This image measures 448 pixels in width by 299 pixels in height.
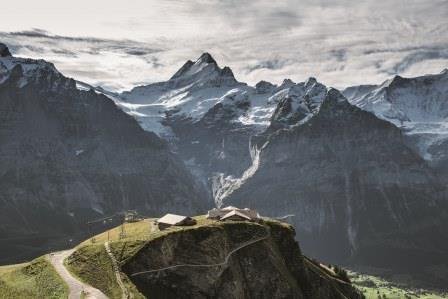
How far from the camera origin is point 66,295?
13112 cm

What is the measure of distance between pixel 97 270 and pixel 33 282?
12.6 meters

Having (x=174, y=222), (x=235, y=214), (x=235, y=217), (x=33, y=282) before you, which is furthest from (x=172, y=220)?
(x=33, y=282)

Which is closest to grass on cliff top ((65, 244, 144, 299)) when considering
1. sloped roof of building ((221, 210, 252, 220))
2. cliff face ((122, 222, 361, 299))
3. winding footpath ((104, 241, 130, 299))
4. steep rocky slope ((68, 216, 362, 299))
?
steep rocky slope ((68, 216, 362, 299))

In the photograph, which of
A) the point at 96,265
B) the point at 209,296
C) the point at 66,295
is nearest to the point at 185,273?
the point at 209,296

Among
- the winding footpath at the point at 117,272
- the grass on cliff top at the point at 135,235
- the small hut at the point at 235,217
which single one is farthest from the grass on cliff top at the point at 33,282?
the small hut at the point at 235,217

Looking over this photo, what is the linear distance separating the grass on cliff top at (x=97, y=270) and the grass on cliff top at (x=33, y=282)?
16.5 ft

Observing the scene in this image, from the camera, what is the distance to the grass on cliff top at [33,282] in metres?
133

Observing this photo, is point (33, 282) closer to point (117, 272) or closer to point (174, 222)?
point (117, 272)

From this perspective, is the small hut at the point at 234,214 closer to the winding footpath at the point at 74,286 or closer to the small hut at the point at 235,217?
the small hut at the point at 235,217

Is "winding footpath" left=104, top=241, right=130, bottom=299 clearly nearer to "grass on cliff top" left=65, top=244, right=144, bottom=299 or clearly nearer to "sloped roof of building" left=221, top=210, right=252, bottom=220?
"grass on cliff top" left=65, top=244, right=144, bottom=299

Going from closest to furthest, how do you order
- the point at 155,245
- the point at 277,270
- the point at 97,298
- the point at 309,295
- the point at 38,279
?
the point at 97,298, the point at 38,279, the point at 155,245, the point at 277,270, the point at 309,295

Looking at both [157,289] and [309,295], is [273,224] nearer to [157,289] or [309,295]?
[309,295]

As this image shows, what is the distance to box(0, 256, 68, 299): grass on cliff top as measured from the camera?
436 ft

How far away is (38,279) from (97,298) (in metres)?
20.3
